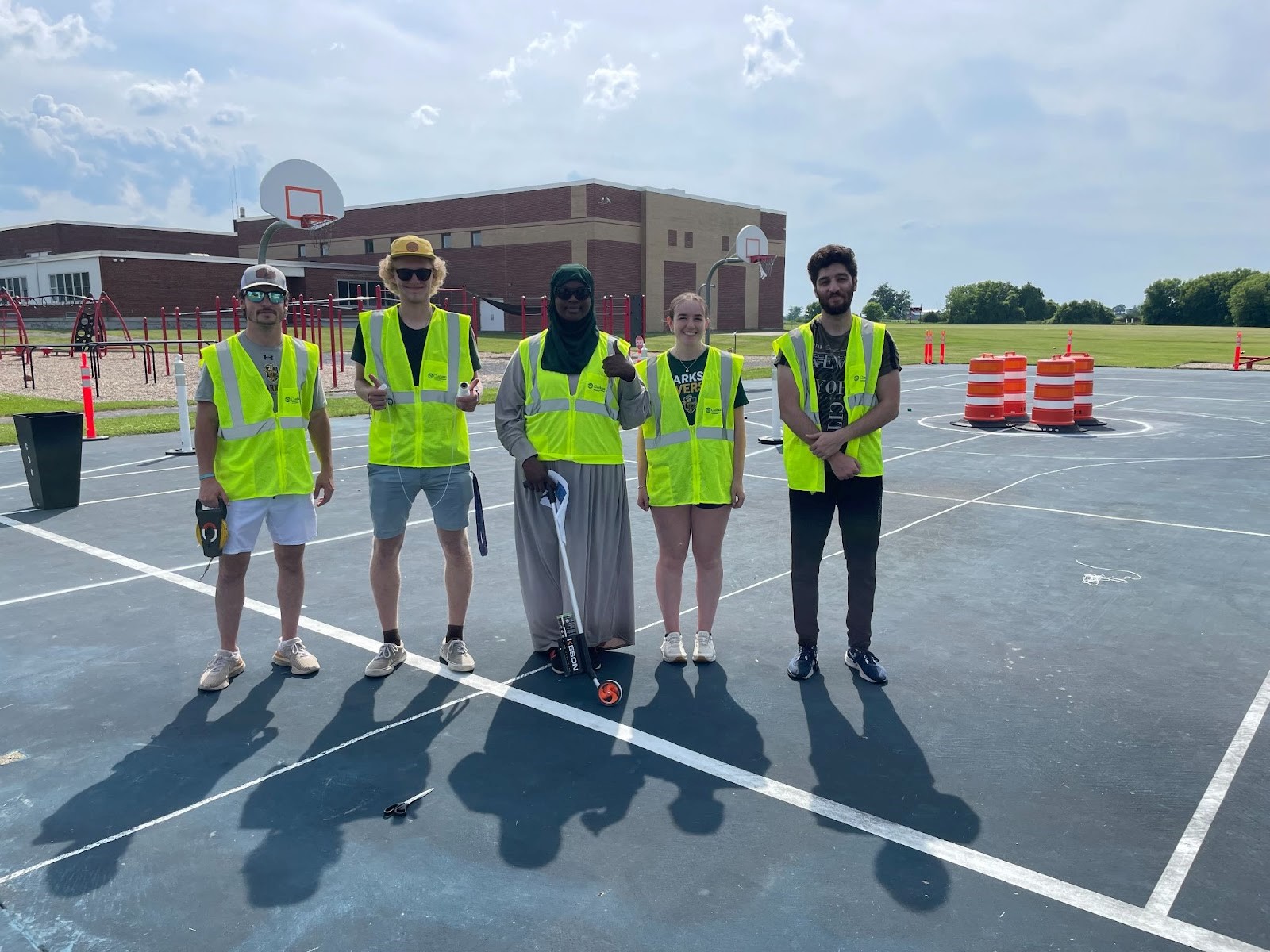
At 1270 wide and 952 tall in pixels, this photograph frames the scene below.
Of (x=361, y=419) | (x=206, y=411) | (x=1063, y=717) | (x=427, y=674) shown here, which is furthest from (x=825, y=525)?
(x=361, y=419)

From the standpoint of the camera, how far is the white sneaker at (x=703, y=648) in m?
5.23

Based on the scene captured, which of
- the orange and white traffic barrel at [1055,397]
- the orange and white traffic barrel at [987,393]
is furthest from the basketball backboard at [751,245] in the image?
the orange and white traffic barrel at [1055,397]

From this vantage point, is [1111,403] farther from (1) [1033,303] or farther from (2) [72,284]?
(1) [1033,303]

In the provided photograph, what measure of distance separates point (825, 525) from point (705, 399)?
3.05ft

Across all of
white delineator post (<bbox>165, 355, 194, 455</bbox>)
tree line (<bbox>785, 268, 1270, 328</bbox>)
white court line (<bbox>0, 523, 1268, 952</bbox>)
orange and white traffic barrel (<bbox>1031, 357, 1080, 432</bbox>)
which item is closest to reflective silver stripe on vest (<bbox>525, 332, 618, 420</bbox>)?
white court line (<bbox>0, 523, 1268, 952</bbox>)

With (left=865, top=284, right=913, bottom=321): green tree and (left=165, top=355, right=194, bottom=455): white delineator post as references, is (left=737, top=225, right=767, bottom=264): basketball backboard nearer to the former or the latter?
(left=165, top=355, right=194, bottom=455): white delineator post

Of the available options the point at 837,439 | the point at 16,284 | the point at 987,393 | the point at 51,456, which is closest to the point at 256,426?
the point at 837,439

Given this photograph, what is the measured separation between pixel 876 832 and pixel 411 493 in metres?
2.85

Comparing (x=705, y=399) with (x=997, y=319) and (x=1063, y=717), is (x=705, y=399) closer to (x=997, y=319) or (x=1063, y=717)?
(x=1063, y=717)

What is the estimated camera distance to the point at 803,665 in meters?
5.08

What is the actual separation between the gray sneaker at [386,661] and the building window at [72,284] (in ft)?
179

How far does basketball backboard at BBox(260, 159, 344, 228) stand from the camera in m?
21.0

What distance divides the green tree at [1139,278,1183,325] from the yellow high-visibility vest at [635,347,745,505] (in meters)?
106

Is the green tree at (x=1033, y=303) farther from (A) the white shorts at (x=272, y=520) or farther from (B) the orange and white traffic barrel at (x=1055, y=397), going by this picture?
(A) the white shorts at (x=272, y=520)
